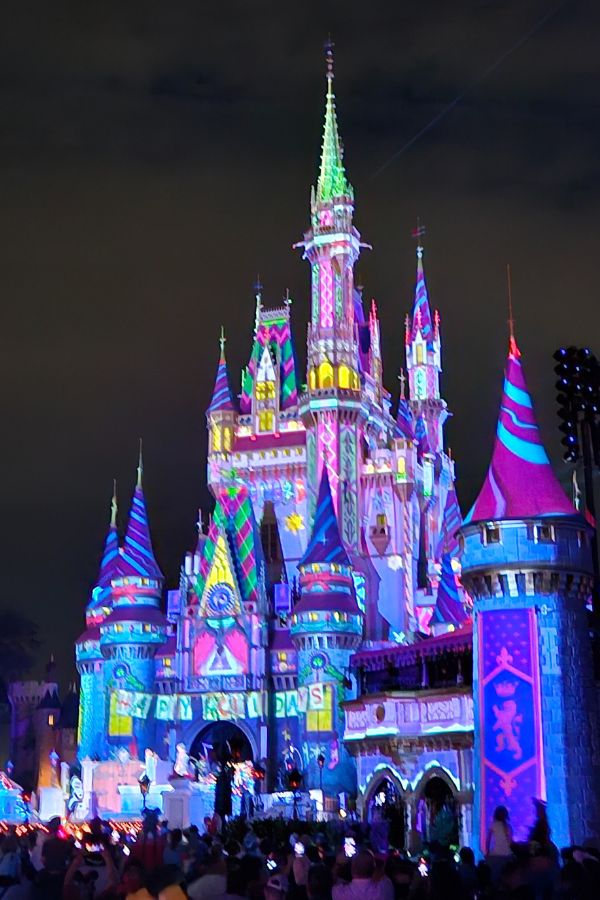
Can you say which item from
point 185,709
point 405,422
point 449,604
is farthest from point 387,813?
point 405,422

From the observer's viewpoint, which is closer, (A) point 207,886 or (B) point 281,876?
(A) point 207,886

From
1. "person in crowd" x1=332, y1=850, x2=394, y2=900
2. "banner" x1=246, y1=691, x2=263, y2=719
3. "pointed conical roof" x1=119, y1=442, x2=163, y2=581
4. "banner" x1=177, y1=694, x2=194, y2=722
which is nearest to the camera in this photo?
"person in crowd" x1=332, y1=850, x2=394, y2=900

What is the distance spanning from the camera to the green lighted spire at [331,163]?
197 feet

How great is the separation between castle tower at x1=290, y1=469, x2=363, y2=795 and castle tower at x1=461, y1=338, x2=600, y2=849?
19.1m

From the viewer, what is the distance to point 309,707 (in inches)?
1889

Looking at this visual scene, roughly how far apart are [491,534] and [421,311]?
41.7 meters

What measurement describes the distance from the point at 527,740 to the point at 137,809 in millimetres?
24106

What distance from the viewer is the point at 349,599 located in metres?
50.2

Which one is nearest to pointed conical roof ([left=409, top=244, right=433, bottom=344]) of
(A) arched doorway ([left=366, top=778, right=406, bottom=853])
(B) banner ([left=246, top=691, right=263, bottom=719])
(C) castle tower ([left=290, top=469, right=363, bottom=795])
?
(C) castle tower ([left=290, top=469, right=363, bottom=795])

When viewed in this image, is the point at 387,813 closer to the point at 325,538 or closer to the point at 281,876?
the point at 325,538

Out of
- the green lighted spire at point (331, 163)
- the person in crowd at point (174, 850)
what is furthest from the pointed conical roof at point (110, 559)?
the person in crowd at point (174, 850)

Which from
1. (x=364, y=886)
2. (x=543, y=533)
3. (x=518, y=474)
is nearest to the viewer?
(x=364, y=886)

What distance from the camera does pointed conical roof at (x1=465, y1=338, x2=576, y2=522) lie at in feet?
93.7

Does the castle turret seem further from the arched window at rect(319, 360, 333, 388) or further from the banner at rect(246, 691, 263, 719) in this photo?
the banner at rect(246, 691, 263, 719)
